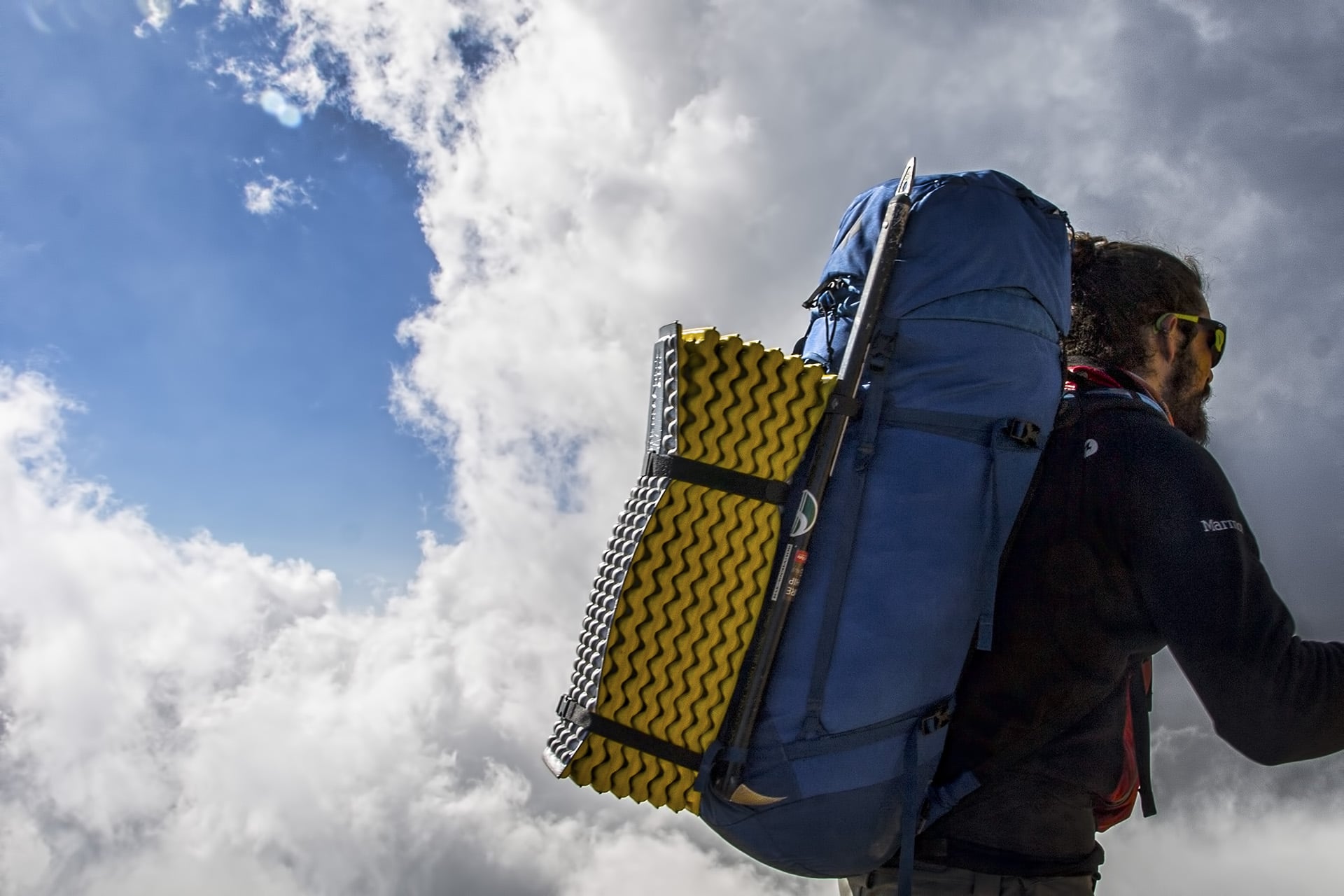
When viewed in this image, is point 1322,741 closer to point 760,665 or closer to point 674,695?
point 760,665

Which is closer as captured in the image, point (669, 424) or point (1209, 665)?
point (1209, 665)

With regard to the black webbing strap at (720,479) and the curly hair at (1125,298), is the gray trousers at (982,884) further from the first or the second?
the curly hair at (1125,298)

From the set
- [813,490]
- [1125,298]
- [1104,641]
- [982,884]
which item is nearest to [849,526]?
[813,490]

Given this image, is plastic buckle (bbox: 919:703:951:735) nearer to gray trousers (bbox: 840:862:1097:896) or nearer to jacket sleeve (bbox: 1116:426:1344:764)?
gray trousers (bbox: 840:862:1097:896)

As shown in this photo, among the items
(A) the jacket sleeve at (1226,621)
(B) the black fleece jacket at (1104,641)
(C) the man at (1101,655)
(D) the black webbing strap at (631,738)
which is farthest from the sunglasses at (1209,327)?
(D) the black webbing strap at (631,738)

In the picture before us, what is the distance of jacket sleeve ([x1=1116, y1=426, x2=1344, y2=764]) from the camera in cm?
294

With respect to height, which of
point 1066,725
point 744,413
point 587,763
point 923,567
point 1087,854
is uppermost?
point 744,413

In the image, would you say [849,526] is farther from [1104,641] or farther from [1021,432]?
[1104,641]

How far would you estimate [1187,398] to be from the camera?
4.08 metres

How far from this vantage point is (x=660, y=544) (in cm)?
321

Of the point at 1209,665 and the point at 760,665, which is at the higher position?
the point at 1209,665

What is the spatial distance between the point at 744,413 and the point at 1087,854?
1.87 m

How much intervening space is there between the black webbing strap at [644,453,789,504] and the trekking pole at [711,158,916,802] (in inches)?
4.1

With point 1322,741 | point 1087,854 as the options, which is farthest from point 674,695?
point 1322,741
